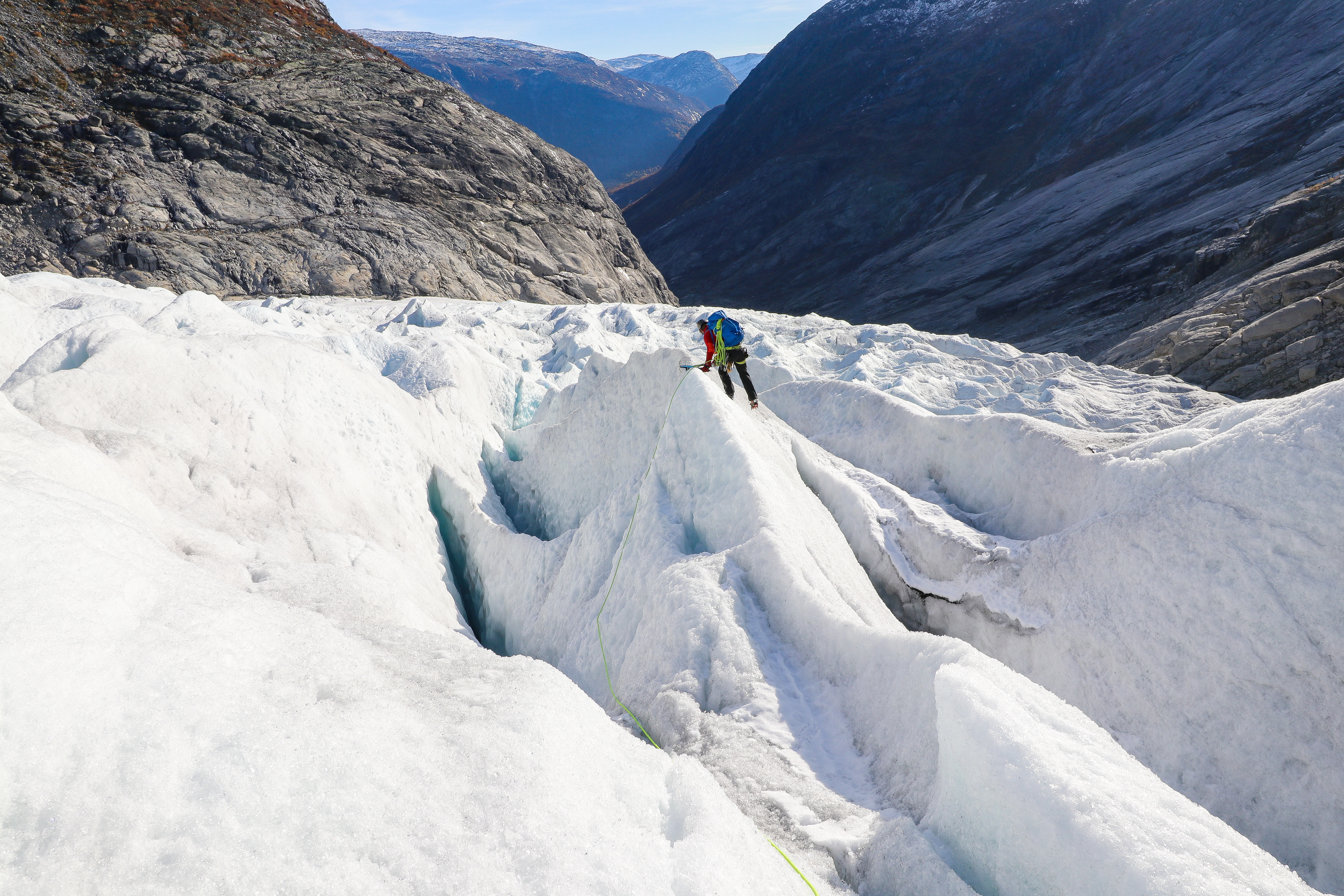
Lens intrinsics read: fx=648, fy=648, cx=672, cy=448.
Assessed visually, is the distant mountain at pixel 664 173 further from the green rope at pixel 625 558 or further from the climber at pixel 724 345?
the green rope at pixel 625 558

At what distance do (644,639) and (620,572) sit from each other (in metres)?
1.32

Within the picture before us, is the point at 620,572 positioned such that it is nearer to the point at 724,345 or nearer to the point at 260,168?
the point at 724,345

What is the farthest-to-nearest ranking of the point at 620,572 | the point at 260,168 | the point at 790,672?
the point at 260,168 < the point at 620,572 < the point at 790,672

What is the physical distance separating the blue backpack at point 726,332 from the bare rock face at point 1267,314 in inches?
730

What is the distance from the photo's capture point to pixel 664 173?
5054 inches

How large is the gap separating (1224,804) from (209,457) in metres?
10.6

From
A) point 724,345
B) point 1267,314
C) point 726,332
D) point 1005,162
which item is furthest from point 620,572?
point 1005,162

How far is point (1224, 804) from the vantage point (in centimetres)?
509

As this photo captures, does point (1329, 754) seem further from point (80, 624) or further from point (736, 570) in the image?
point (80, 624)

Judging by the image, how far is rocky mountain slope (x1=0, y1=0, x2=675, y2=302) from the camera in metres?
23.9

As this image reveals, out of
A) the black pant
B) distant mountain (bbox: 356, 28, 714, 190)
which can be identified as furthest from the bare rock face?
distant mountain (bbox: 356, 28, 714, 190)

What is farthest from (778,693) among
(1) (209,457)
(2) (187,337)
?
(2) (187,337)

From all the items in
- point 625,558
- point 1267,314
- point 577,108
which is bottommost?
point 625,558

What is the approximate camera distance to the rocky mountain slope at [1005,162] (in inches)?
1387
